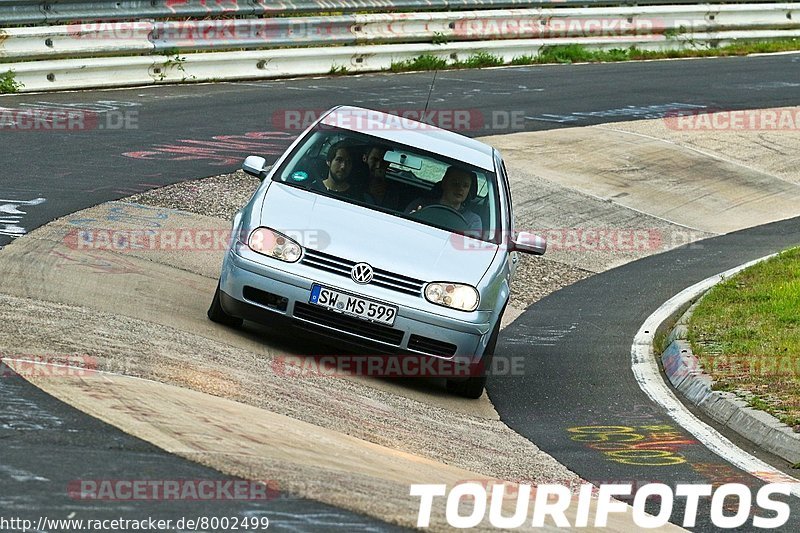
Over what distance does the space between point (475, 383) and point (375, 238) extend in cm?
118

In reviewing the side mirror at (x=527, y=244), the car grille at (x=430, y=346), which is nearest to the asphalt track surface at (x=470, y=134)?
the car grille at (x=430, y=346)

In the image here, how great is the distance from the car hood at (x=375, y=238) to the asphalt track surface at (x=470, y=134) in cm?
105

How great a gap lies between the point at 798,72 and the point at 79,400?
22035 millimetres

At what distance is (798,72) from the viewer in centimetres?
2620

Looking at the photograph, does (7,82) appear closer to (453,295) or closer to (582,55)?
(453,295)

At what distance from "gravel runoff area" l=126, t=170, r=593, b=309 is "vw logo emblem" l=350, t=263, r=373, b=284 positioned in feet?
13.8

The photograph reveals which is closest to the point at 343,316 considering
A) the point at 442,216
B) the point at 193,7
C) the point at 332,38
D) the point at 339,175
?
the point at 442,216

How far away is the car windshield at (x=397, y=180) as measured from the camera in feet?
31.6

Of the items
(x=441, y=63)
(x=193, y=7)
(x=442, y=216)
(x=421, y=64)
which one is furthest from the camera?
(x=441, y=63)

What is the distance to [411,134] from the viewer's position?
1031 cm

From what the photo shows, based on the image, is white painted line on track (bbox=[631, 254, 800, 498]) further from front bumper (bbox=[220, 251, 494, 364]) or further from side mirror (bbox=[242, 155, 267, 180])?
side mirror (bbox=[242, 155, 267, 180])

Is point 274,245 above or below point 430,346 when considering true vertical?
above

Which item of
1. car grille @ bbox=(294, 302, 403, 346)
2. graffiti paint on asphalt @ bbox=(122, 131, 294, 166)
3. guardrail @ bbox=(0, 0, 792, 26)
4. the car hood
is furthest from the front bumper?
guardrail @ bbox=(0, 0, 792, 26)

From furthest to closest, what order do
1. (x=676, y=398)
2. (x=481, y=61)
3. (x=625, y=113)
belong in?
1. (x=481, y=61)
2. (x=625, y=113)
3. (x=676, y=398)
